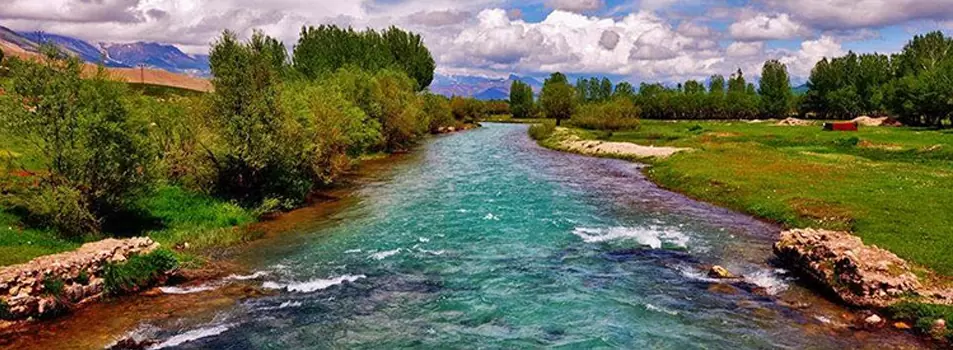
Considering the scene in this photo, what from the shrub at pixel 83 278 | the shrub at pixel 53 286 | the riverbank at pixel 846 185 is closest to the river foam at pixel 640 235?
the riverbank at pixel 846 185

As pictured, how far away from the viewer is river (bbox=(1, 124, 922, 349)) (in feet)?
62.0

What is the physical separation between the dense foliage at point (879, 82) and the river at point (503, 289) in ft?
339

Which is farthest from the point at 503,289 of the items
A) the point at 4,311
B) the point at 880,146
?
the point at 880,146

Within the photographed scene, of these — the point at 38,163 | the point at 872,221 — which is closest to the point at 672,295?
the point at 872,221

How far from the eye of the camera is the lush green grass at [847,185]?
29156 millimetres

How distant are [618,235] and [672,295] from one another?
10.1 metres

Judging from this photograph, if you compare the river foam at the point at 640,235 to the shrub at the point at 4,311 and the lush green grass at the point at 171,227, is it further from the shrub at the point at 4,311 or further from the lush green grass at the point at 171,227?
the shrub at the point at 4,311

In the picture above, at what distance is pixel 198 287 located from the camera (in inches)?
946

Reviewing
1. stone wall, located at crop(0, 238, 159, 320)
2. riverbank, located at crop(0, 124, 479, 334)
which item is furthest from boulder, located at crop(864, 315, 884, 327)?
stone wall, located at crop(0, 238, 159, 320)

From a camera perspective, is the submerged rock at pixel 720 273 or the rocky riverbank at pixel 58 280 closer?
the rocky riverbank at pixel 58 280

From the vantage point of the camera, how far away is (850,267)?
22.4m

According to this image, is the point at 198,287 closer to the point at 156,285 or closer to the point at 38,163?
the point at 156,285

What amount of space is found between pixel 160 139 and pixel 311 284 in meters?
22.4

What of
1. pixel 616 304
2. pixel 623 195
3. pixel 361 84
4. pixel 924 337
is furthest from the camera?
pixel 361 84
